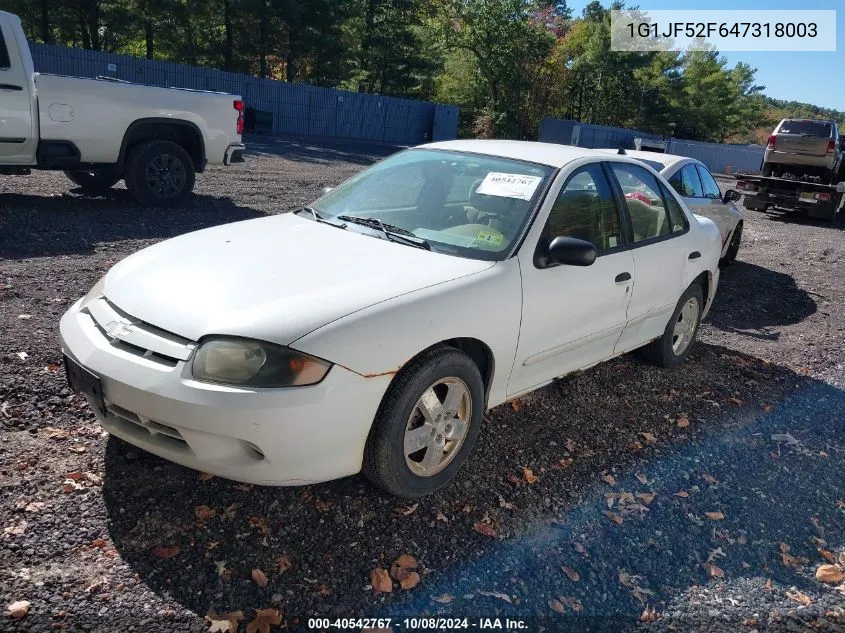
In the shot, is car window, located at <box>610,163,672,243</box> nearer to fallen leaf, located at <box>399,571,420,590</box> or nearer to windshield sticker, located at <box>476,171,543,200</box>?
windshield sticker, located at <box>476,171,543,200</box>

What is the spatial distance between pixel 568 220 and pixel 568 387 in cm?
140

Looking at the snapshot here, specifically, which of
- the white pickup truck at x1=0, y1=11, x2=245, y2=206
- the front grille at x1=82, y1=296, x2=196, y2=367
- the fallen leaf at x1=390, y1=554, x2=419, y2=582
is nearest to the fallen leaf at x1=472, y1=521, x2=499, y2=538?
the fallen leaf at x1=390, y1=554, x2=419, y2=582

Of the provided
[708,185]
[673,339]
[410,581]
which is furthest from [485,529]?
[708,185]

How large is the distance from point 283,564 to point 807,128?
1804 cm

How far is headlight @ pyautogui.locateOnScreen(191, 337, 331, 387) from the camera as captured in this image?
2502 millimetres

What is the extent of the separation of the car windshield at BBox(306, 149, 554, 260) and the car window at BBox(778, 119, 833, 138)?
616 inches

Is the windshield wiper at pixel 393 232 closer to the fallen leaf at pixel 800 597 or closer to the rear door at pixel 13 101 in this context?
the fallen leaf at pixel 800 597

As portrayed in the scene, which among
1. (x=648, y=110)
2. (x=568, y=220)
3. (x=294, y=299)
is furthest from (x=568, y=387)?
(x=648, y=110)

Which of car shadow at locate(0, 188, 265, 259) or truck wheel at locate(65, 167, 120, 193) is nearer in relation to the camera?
car shadow at locate(0, 188, 265, 259)

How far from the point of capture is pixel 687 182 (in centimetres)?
739

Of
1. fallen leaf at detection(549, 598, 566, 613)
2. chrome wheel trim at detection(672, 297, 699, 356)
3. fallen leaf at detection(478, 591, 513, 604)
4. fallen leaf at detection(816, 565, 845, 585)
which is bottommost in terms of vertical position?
fallen leaf at detection(549, 598, 566, 613)

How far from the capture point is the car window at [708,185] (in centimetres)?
788

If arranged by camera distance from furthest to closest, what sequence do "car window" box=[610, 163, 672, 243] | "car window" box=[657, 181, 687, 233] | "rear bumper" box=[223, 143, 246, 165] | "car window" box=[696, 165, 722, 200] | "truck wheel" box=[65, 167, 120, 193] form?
1. "rear bumper" box=[223, 143, 246, 165]
2. "truck wheel" box=[65, 167, 120, 193]
3. "car window" box=[696, 165, 722, 200]
4. "car window" box=[657, 181, 687, 233]
5. "car window" box=[610, 163, 672, 243]

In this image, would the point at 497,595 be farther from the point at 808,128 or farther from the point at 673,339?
the point at 808,128
